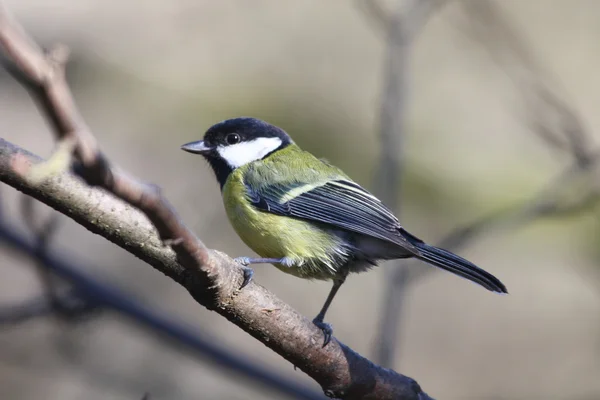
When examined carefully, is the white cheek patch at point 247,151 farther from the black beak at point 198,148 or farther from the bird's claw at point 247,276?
the bird's claw at point 247,276

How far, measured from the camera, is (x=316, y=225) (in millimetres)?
2588

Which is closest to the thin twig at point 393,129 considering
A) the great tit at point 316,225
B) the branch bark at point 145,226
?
the great tit at point 316,225

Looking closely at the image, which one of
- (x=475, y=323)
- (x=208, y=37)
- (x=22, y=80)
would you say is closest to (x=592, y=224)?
(x=475, y=323)

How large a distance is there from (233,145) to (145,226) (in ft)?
5.32

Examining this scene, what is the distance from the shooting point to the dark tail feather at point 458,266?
230 centimetres

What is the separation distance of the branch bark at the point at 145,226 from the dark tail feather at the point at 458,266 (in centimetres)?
48

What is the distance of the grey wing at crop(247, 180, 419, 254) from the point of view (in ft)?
8.23

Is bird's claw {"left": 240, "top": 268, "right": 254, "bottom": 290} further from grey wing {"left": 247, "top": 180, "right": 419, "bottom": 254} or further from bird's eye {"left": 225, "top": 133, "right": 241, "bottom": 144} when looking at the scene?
bird's eye {"left": 225, "top": 133, "right": 241, "bottom": 144}

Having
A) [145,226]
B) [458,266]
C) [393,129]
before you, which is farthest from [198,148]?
[145,226]

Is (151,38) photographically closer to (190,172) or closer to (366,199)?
(190,172)

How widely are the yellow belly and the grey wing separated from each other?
0.11 ft

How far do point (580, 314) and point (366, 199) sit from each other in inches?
108

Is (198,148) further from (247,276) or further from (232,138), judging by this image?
(247,276)

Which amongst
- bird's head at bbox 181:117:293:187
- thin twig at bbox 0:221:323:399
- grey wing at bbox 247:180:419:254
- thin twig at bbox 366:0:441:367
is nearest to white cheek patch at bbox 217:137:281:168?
bird's head at bbox 181:117:293:187
